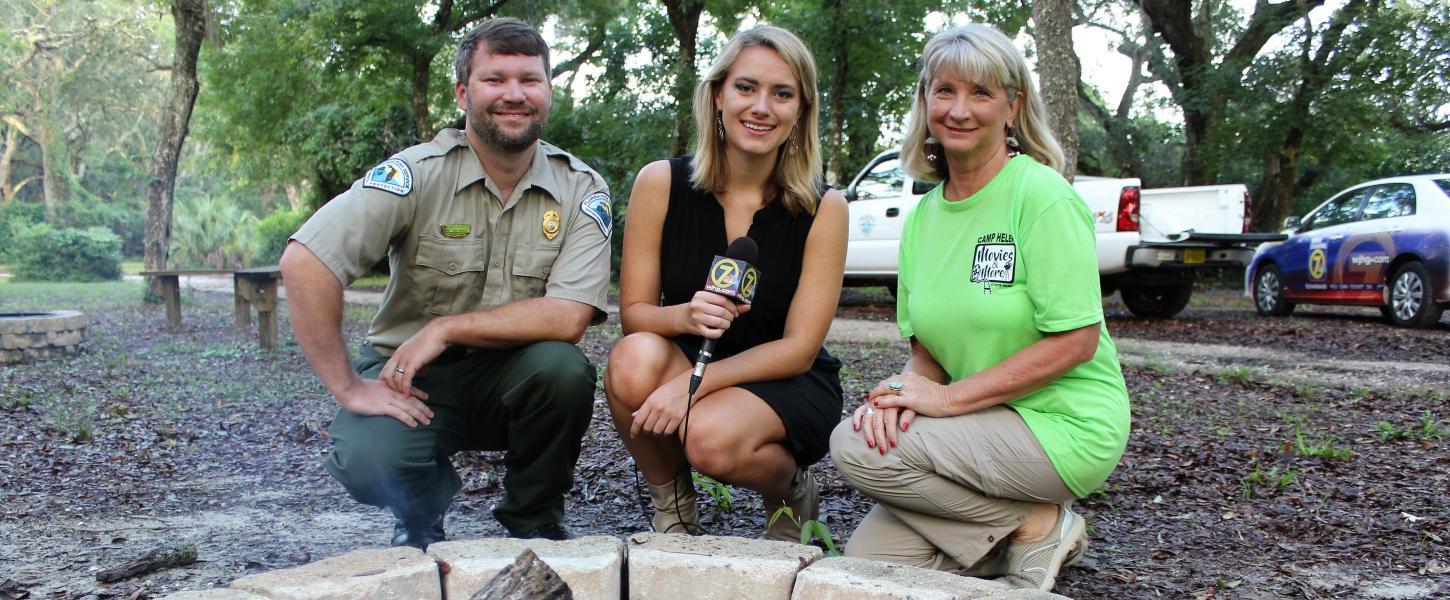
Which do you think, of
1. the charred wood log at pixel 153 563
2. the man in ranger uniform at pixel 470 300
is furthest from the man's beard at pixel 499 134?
the charred wood log at pixel 153 563

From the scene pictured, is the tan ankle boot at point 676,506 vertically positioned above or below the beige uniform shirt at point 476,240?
below

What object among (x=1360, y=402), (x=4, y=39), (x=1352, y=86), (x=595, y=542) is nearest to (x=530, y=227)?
(x=595, y=542)

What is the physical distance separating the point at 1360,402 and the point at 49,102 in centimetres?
4263

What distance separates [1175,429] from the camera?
5.01 m

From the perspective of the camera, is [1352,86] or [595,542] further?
[1352,86]

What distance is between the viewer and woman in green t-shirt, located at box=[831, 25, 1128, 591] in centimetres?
256

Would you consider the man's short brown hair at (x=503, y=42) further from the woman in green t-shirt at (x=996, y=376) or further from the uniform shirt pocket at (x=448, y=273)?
the woman in green t-shirt at (x=996, y=376)

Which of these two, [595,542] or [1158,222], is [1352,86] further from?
[595,542]

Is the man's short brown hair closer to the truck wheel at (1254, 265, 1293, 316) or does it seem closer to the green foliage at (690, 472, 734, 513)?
the green foliage at (690, 472, 734, 513)

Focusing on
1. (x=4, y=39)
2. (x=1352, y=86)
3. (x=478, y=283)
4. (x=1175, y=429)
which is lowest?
(x=1175, y=429)

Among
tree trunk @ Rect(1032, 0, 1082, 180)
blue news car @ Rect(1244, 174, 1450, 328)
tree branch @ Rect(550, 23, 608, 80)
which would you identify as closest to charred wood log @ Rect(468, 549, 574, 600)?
tree trunk @ Rect(1032, 0, 1082, 180)

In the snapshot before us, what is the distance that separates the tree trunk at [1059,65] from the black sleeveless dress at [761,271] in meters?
5.98

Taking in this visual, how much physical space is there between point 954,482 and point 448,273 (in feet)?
5.27

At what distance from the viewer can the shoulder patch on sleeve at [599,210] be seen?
3.17 m
